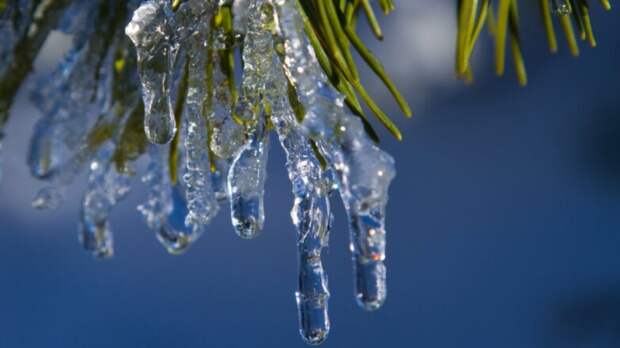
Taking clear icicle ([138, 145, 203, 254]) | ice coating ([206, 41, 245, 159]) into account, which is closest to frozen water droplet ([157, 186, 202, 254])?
clear icicle ([138, 145, 203, 254])

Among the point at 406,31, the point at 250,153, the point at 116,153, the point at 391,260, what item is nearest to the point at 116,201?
the point at 116,153

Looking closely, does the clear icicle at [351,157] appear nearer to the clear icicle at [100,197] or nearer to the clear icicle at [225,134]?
the clear icicle at [225,134]

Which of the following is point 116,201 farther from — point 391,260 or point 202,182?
point 391,260

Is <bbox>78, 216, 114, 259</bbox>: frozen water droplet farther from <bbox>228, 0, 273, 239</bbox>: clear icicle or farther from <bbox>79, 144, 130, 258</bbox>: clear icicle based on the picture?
<bbox>228, 0, 273, 239</bbox>: clear icicle

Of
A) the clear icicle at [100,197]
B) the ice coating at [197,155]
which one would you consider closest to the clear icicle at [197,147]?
the ice coating at [197,155]

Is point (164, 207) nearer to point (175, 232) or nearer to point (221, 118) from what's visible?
point (175, 232)

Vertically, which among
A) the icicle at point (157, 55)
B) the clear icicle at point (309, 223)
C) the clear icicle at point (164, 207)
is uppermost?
the icicle at point (157, 55)

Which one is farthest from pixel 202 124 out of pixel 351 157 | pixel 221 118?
pixel 351 157

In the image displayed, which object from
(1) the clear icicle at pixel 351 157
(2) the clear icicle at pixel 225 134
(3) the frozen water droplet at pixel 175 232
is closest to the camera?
(1) the clear icicle at pixel 351 157
